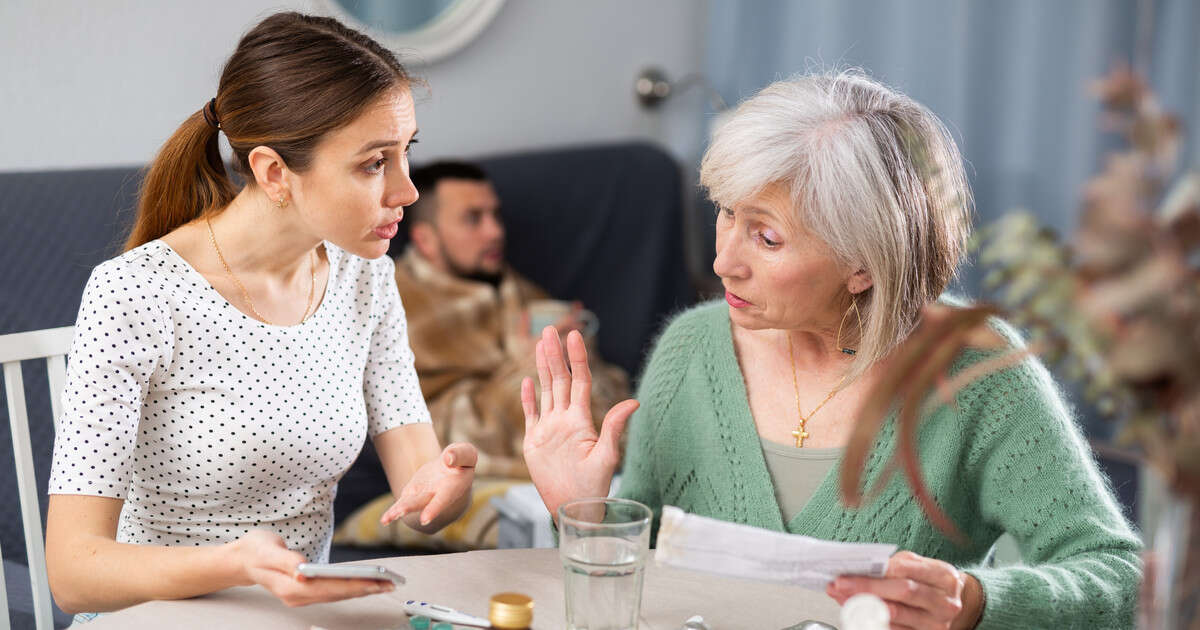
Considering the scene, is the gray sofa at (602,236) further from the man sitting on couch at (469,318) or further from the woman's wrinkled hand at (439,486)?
the woman's wrinkled hand at (439,486)

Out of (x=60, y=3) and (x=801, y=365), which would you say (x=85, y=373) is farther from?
(x=60, y=3)

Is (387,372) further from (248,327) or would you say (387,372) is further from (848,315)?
(848,315)

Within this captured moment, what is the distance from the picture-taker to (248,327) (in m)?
1.32

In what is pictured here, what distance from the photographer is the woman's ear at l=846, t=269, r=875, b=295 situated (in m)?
1.29

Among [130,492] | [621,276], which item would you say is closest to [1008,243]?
[130,492]

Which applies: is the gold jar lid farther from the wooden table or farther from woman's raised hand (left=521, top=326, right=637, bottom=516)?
woman's raised hand (left=521, top=326, right=637, bottom=516)

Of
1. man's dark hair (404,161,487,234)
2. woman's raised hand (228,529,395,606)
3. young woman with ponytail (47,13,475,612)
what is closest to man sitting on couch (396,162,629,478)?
man's dark hair (404,161,487,234)

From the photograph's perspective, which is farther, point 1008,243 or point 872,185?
point 872,185

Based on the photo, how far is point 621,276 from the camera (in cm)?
311

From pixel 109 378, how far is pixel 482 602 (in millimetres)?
485

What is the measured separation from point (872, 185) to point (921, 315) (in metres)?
0.18

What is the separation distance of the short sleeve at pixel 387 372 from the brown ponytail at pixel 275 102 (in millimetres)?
255

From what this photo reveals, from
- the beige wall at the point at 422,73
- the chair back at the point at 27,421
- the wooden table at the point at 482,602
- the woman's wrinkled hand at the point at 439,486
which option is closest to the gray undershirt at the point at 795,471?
the wooden table at the point at 482,602

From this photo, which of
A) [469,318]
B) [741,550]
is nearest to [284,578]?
[741,550]
